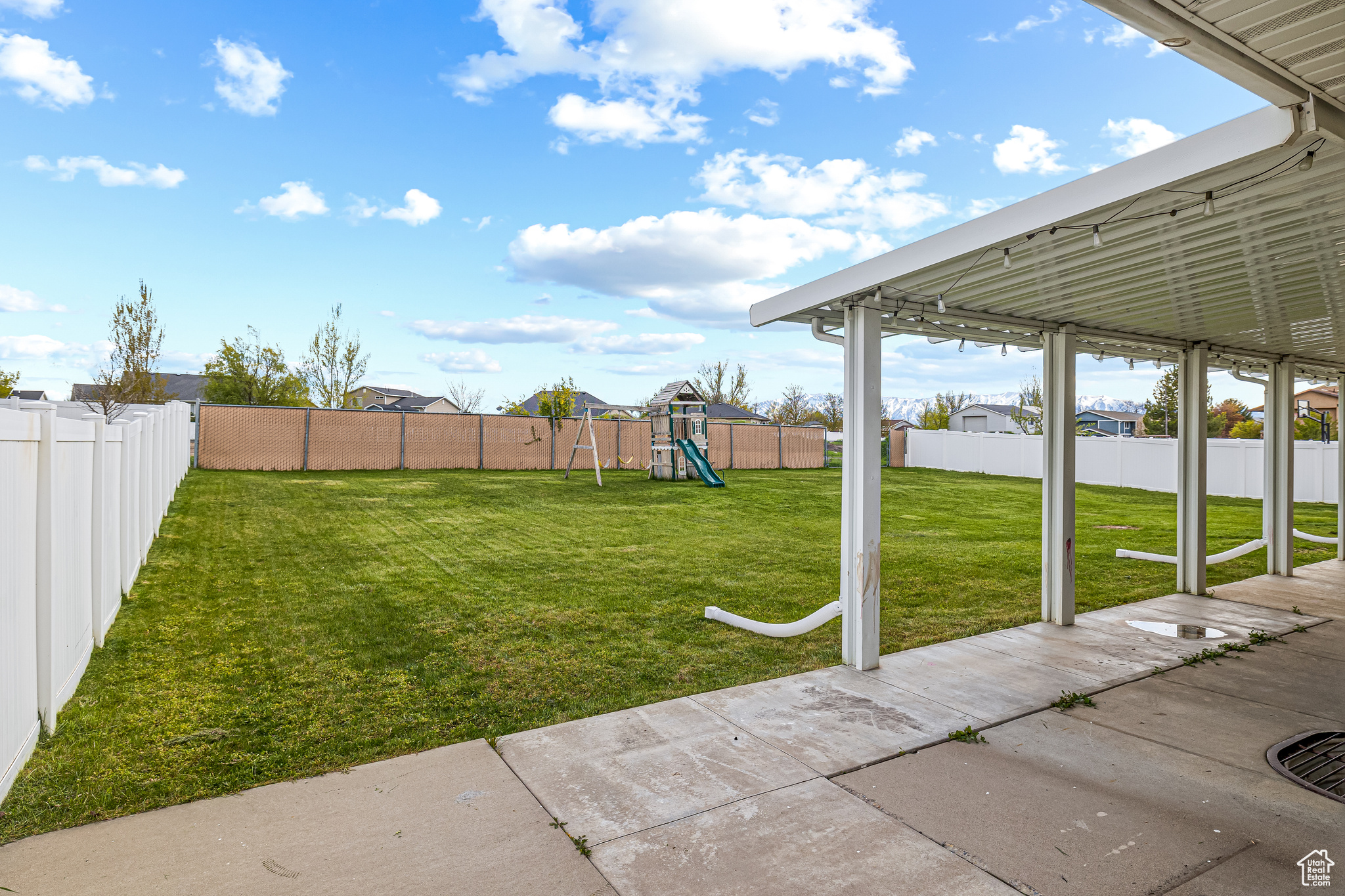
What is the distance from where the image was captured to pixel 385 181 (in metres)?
23.7

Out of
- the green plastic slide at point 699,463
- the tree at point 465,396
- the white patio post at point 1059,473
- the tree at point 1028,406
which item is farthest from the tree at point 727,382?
the white patio post at point 1059,473

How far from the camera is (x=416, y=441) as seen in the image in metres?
20.5

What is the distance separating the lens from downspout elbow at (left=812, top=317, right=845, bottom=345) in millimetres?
4656

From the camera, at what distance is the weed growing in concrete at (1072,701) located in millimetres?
3818

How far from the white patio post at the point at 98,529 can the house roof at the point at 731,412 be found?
1579 inches

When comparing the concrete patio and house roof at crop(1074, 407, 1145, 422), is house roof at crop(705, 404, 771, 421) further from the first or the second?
the concrete patio

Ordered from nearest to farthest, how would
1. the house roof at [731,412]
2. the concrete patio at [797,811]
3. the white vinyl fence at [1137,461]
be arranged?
the concrete patio at [797,811] → the white vinyl fence at [1137,461] → the house roof at [731,412]

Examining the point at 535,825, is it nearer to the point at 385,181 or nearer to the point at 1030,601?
the point at 1030,601

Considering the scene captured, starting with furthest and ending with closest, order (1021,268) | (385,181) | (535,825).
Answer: (385,181) → (1021,268) → (535,825)

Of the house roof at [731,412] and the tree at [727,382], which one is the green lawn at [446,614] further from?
the tree at [727,382]

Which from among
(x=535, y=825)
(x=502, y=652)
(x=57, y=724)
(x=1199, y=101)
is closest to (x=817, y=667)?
(x=502, y=652)

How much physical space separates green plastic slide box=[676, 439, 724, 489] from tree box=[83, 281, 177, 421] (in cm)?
1431

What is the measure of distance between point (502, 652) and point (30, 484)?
266 cm

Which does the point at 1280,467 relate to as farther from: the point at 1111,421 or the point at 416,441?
the point at 1111,421
